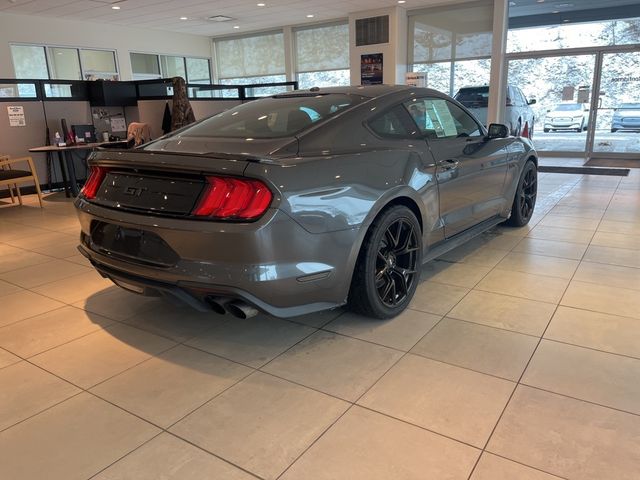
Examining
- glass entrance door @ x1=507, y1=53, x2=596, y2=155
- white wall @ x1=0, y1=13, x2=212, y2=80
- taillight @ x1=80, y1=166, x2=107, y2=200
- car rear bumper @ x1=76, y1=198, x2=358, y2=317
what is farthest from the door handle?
white wall @ x1=0, y1=13, x2=212, y2=80

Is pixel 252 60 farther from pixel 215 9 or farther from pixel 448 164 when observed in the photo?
pixel 448 164

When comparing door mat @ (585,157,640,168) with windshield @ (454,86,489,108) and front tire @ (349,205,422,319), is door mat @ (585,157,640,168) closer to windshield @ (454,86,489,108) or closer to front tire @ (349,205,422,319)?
windshield @ (454,86,489,108)

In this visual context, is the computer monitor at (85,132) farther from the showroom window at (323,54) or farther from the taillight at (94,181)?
the showroom window at (323,54)

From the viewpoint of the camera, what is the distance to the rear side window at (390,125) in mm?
2643

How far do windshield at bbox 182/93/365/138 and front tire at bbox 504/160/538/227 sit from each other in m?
2.24

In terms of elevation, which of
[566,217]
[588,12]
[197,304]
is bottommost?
[566,217]

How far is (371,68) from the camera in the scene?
12.3 meters

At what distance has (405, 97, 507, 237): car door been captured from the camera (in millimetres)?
2996

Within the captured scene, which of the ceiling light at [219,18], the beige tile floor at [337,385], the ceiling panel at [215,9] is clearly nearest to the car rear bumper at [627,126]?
the ceiling panel at [215,9]

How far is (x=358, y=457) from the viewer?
164cm

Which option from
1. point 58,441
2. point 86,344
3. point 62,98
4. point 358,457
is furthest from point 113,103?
point 358,457

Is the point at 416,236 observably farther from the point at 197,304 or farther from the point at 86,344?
the point at 86,344

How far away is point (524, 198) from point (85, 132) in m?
6.66

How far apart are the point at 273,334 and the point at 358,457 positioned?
3.31ft
